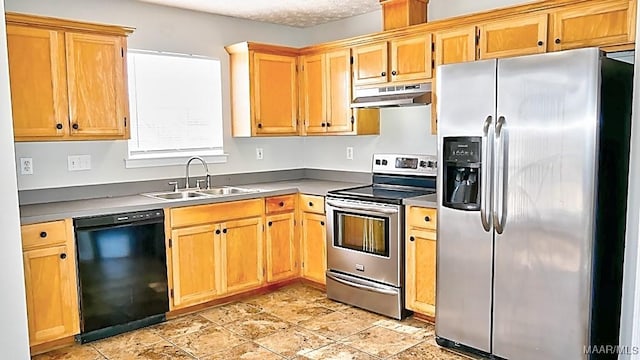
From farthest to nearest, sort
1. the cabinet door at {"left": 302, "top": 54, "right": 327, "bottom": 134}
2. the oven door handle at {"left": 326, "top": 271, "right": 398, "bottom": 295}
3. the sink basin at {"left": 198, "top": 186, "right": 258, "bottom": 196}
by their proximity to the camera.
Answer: the cabinet door at {"left": 302, "top": 54, "right": 327, "bottom": 134}, the sink basin at {"left": 198, "top": 186, "right": 258, "bottom": 196}, the oven door handle at {"left": 326, "top": 271, "right": 398, "bottom": 295}

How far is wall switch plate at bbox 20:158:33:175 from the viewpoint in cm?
352

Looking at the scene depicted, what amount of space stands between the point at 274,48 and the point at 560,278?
3.01 m

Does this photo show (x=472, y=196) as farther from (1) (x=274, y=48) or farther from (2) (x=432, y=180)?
(1) (x=274, y=48)

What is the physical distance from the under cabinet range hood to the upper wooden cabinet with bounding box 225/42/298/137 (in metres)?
0.73

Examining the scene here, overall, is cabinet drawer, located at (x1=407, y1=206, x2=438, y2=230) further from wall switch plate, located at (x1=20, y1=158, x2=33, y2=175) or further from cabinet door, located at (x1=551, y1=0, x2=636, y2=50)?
wall switch plate, located at (x1=20, y1=158, x2=33, y2=175)

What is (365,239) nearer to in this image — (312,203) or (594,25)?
(312,203)

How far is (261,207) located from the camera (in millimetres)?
4129

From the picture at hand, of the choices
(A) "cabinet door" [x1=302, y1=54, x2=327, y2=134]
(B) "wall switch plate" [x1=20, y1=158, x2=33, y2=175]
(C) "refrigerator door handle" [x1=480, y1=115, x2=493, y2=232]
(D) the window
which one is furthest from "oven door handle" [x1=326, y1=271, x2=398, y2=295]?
(B) "wall switch plate" [x1=20, y1=158, x2=33, y2=175]

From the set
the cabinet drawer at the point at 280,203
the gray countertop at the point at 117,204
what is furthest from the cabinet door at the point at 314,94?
the cabinet drawer at the point at 280,203

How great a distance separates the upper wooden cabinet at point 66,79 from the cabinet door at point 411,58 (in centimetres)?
198

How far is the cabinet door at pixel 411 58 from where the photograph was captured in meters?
3.74

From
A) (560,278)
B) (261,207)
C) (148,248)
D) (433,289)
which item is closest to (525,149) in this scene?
(560,278)

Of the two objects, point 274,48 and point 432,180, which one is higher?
point 274,48

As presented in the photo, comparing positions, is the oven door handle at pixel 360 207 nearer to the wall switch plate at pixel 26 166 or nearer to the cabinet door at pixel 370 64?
the cabinet door at pixel 370 64
